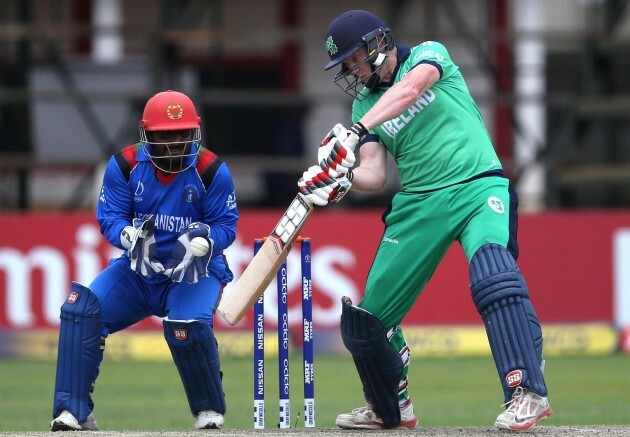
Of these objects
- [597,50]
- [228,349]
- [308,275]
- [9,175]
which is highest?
[597,50]

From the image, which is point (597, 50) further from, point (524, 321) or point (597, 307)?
point (524, 321)

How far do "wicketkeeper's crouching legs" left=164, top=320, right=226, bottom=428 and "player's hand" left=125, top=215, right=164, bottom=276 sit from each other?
0.93 ft

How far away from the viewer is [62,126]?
16406 millimetres

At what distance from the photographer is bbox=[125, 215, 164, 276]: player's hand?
6.62m

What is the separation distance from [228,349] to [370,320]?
719 centimetres

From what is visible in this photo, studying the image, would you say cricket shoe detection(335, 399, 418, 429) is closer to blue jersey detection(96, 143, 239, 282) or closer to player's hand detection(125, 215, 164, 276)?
blue jersey detection(96, 143, 239, 282)

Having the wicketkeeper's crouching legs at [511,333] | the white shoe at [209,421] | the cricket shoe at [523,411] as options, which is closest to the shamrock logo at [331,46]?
the wicketkeeper's crouching legs at [511,333]

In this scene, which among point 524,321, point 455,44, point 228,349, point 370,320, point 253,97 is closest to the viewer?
point 524,321

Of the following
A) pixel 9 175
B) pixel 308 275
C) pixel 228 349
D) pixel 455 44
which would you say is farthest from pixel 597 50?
pixel 308 275

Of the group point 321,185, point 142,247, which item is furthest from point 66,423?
point 321,185

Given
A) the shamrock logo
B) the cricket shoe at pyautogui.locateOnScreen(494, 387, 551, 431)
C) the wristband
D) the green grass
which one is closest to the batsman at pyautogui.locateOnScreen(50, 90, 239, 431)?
the shamrock logo

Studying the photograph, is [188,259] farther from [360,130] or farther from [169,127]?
[360,130]

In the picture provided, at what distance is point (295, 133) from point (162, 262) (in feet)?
33.5

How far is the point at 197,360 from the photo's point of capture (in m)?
6.79
